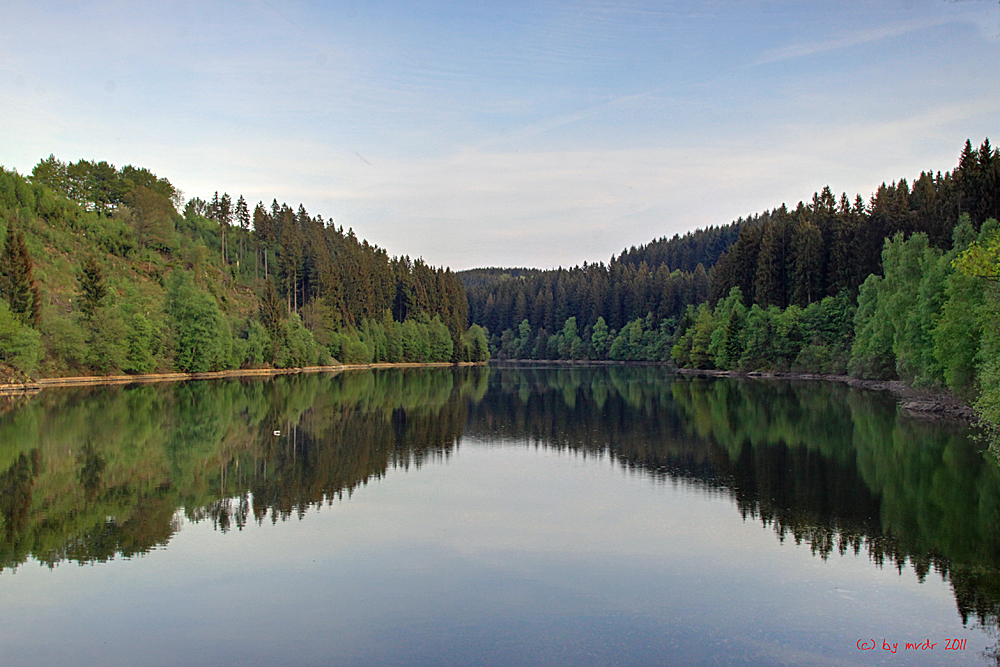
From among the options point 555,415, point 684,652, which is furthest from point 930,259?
point 684,652

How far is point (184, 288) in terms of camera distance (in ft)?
286

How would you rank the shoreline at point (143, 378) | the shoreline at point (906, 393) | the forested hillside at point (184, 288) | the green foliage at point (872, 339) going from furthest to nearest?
the forested hillside at point (184, 288) → the green foliage at point (872, 339) → the shoreline at point (143, 378) → the shoreline at point (906, 393)

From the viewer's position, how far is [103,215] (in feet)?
381

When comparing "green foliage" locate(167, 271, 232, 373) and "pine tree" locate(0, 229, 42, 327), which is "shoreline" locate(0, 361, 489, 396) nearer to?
"green foliage" locate(167, 271, 232, 373)

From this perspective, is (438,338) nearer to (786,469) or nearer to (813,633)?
(786,469)

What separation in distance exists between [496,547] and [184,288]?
77.6m

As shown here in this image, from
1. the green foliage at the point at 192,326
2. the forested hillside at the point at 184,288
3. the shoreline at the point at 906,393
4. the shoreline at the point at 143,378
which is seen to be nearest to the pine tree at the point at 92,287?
the forested hillside at the point at 184,288

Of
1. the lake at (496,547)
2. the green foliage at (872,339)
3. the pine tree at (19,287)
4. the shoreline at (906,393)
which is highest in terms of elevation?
the pine tree at (19,287)

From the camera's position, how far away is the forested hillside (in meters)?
74.8

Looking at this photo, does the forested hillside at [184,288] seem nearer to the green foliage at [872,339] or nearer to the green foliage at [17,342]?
the green foliage at [17,342]

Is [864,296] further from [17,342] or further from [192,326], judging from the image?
[17,342]

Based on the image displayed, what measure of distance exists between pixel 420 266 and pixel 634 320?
4773 cm

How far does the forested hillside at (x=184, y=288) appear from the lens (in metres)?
74.8

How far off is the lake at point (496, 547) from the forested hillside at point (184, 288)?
39591 millimetres
